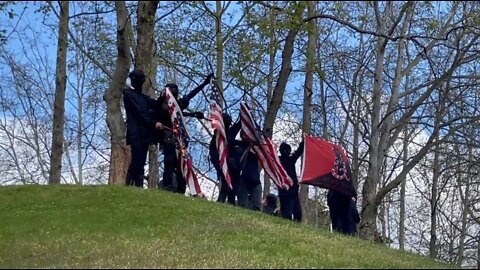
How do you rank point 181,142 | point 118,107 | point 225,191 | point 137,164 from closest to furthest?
point 181,142
point 137,164
point 225,191
point 118,107

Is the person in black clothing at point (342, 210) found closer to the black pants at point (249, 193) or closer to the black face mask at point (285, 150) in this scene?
the black face mask at point (285, 150)

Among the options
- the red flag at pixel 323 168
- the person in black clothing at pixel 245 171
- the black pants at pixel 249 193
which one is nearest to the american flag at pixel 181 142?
the person in black clothing at pixel 245 171

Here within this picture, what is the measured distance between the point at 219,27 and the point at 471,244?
68.3 feet

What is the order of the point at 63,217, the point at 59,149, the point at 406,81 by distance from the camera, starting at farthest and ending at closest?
1. the point at 406,81
2. the point at 59,149
3. the point at 63,217

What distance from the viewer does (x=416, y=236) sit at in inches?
2045

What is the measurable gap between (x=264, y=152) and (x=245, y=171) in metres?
0.57

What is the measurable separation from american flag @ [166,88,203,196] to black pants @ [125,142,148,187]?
731 mm

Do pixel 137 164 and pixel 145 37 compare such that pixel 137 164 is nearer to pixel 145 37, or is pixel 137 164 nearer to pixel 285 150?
pixel 285 150

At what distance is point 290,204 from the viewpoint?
2020cm

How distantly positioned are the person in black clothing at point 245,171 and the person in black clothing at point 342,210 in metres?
1.61

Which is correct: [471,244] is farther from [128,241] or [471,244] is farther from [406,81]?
[128,241]

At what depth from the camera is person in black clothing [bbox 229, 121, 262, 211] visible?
19422 mm

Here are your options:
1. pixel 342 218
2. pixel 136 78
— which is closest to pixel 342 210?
pixel 342 218

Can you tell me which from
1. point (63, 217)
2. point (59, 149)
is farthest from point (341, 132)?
point (63, 217)
